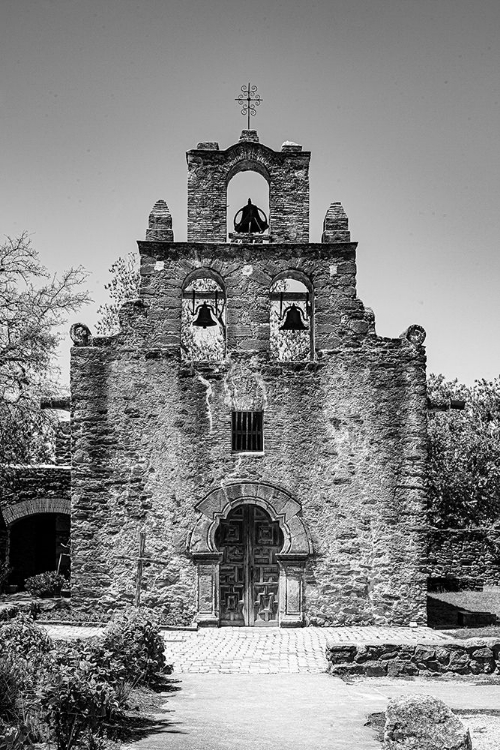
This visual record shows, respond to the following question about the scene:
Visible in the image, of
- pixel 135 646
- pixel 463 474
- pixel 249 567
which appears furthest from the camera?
pixel 463 474

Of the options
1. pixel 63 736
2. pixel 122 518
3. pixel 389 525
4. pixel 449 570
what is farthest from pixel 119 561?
pixel 449 570

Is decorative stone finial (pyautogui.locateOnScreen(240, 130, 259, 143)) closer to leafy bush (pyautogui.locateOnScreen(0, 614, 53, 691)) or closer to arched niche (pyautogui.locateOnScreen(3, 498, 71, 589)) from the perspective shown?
arched niche (pyautogui.locateOnScreen(3, 498, 71, 589))

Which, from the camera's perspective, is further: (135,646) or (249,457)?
(249,457)

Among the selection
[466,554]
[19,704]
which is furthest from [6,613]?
[466,554]

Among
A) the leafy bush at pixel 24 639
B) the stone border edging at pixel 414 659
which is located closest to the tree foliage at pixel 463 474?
the stone border edging at pixel 414 659

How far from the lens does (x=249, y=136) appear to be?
19.1 metres

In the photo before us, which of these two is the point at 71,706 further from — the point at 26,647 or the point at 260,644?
the point at 260,644

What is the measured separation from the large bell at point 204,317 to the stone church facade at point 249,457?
2.81 ft

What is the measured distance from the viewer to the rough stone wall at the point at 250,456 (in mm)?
17656

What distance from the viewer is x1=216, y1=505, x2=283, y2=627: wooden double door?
58.4 feet

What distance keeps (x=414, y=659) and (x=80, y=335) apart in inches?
356

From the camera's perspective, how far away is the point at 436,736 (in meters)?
7.44

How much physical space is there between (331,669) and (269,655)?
6.01 ft

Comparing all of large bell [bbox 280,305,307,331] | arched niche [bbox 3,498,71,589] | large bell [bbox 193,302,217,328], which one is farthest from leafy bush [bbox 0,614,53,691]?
arched niche [bbox 3,498,71,589]
